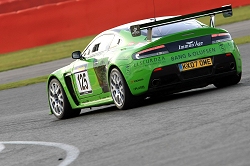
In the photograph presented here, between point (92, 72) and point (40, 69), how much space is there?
12.5 m

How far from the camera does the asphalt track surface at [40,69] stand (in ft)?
74.1

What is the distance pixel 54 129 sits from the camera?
36.1ft

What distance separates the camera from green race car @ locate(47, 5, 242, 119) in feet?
35.1

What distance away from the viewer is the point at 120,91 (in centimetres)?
1102

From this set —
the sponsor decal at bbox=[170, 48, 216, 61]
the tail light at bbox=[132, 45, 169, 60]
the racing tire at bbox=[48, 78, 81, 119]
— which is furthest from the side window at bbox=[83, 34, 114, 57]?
the sponsor decal at bbox=[170, 48, 216, 61]

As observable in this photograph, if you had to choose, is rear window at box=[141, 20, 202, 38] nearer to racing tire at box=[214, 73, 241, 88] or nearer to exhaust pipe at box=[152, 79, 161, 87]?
exhaust pipe at box=[152, 79, 161, 87]

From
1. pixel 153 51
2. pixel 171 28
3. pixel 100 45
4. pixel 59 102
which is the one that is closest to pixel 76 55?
pixel 100 45

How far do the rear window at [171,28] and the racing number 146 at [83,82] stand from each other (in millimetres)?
1158

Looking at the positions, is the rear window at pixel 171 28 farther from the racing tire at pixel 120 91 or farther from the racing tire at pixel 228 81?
the racing tire at pixel 228 81

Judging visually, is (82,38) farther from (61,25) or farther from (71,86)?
(71,86)

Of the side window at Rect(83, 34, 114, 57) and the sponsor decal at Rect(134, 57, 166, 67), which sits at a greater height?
the side window at Rect(83, 34, 114, 57)

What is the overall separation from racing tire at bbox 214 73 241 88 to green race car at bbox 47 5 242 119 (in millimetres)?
14

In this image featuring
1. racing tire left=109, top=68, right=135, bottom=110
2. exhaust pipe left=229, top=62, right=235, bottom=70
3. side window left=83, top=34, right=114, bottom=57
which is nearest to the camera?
racing tire left=109, top=68, right=135, bottom=110

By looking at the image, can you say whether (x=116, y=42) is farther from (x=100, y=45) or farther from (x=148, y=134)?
(x=148, y=134)
